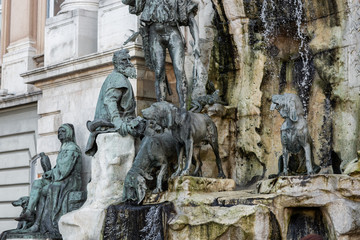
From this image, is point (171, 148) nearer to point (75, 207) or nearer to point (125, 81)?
point (125, 81)

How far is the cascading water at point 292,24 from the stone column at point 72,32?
3669mm

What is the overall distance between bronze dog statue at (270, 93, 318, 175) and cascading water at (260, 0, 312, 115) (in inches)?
81.2

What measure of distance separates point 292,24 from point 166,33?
1.99 meters

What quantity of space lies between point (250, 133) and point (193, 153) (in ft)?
4.90

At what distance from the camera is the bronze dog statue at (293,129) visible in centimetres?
1126

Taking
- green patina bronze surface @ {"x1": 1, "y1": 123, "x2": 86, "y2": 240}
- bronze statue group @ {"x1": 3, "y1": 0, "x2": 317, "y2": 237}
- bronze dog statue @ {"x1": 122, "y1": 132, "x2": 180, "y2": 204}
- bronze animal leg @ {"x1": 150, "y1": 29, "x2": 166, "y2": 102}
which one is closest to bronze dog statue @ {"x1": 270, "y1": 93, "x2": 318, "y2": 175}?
bronze statue group @ {"x1": 3, "y1": 0, "x2": 317, "y2": 237}

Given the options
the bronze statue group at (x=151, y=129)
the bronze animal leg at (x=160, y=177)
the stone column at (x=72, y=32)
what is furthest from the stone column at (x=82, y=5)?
the bronze animal leg at (x=160, y=177)

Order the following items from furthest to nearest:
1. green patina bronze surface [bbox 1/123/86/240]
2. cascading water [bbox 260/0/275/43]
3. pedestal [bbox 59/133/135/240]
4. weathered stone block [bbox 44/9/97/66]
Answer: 1. weathered stone block [bbox 44/9/97/66]
2. green patina bronze surface [bbox 1/123/86/240]
3. cascading water [bbox 260/0/275/43]
4. pedestal [bbox 59/133/135/240]

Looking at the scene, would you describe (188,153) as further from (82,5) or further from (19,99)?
(19,99)

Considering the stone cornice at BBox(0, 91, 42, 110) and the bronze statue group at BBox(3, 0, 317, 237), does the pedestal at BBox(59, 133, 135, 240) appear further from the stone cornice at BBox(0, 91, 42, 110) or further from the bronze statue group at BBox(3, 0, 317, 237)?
the stone cornice at BBox(0, 91, 42, 110)

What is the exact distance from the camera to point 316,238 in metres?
6.28

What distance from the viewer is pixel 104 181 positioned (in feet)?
41.9

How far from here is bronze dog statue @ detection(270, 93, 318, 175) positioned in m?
11.3

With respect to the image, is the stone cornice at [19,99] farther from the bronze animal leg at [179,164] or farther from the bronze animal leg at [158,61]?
the bronze animal leg at [179,164]
